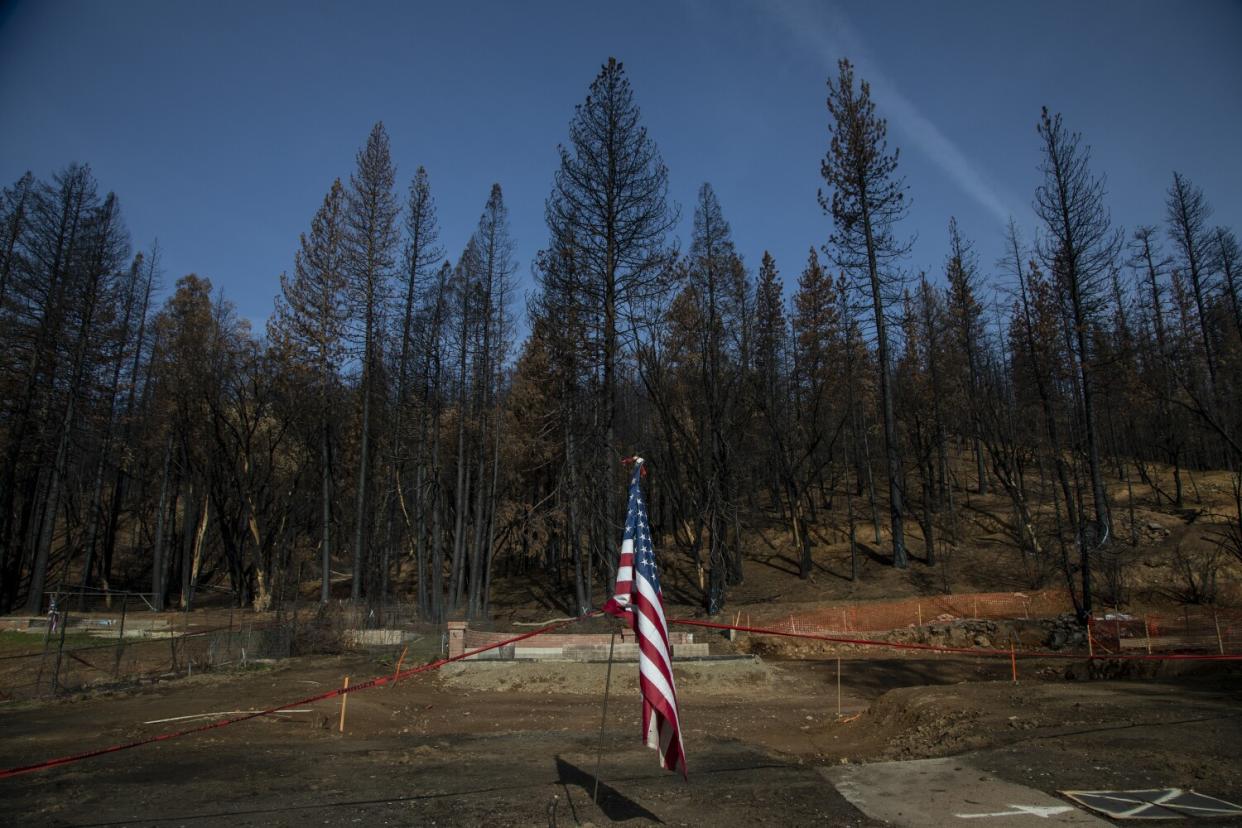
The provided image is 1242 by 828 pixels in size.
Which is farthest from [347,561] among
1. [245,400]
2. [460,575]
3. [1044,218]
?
[1044,218]

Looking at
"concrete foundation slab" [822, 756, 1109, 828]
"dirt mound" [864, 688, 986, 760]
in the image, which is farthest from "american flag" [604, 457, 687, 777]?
"dirt mound" [864, 688, 986, 760]

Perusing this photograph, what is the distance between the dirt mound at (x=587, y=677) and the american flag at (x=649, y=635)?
8.72 m

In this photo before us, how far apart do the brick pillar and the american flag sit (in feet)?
33.3

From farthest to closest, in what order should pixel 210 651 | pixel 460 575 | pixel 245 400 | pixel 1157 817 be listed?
pixel 245 400, pixel 460 575, pixel 210 651, pixel 1157 817

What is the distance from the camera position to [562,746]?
978 centimetres

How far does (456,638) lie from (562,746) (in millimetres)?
7230

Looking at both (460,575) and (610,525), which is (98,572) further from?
(610,525)

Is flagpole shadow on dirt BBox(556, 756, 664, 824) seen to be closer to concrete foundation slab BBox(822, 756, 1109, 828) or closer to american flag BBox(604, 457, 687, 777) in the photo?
american flag BBox(604, 457, 687, 777)

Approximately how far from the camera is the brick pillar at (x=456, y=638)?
16.2m

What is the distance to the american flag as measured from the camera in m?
6.30

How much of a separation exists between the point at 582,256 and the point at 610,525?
8.74 metres

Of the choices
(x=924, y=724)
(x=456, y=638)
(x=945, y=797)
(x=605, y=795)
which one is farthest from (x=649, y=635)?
(x=456, y=638)

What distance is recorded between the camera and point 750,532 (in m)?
37.8

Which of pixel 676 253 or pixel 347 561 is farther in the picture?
pixel 347 561
